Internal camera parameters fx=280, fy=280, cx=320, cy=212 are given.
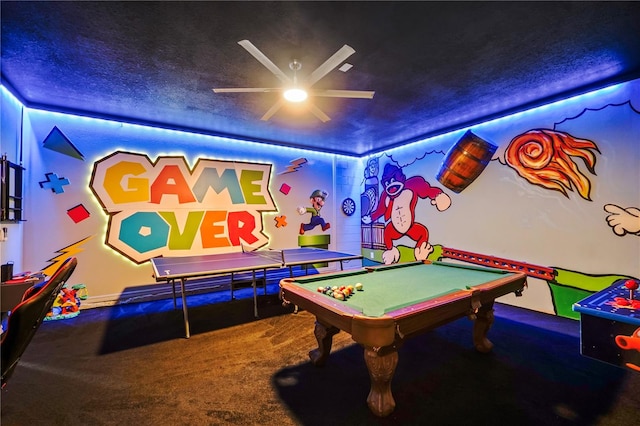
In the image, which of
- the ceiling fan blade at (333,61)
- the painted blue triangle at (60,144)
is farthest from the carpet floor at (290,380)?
the ceiling fan blade at (333,61)

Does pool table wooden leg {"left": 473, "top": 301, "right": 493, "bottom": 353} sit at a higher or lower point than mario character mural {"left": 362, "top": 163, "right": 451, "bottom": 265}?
lower

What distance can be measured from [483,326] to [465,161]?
2455 mm

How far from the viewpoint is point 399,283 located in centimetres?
230

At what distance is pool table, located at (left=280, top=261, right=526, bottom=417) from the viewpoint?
1.50 meters

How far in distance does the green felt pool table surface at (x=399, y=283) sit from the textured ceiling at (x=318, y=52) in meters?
1.91

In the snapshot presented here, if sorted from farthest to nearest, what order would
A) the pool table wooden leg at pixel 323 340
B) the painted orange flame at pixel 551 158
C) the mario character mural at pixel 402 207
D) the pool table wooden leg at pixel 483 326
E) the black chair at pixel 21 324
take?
the mario character mural at pixel 402 207, the painted orange flame at pixel 551 158, the pool table wooden leg at pixel 483 326, the pool table wooden leg at pixel 323 340, the black chair at pixel 21 324

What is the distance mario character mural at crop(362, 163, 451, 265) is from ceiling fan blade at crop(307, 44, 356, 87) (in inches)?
127

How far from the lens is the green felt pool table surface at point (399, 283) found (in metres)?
1.78

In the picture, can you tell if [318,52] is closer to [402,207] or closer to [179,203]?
[179,203]

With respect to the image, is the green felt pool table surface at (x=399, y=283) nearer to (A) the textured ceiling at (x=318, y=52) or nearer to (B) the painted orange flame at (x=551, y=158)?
(B) the painted orange flame at (x=551, y=158)

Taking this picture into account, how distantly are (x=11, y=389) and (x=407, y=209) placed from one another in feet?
16.9

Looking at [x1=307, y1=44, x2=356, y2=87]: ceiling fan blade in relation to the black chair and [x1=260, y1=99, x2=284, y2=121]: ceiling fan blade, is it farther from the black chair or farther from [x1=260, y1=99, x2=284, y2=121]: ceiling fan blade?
the black chair

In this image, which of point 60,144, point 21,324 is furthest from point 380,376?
point 60,144

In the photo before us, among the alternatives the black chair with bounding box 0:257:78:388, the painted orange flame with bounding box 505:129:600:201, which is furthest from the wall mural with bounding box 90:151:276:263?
the painted orange flame with bounding box 505:129:600:201
